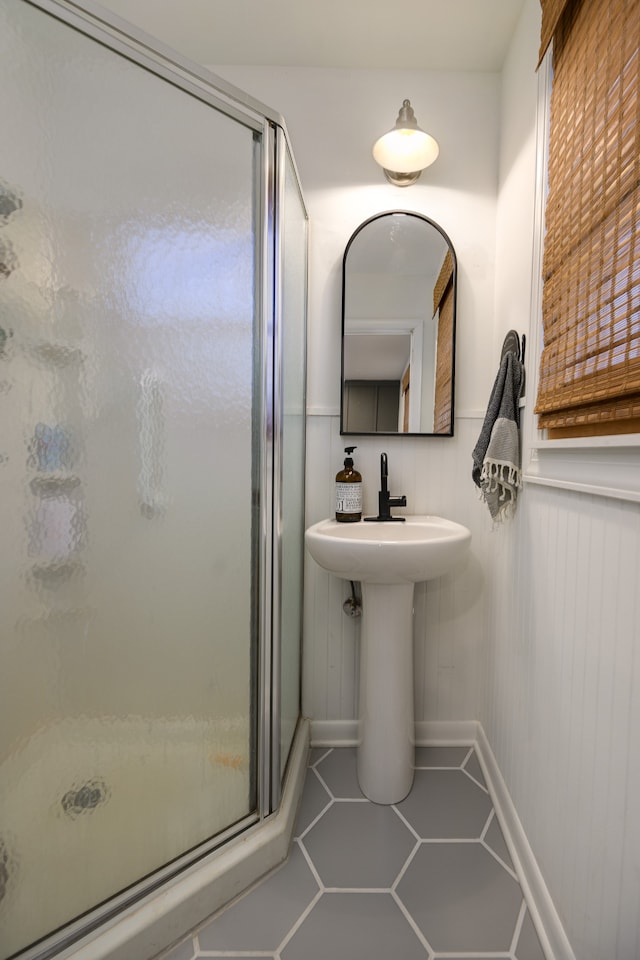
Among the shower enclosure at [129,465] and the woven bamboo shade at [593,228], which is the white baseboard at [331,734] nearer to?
the shower enclosure at [129,465]

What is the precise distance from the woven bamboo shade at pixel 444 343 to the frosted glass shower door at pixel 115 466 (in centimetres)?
73

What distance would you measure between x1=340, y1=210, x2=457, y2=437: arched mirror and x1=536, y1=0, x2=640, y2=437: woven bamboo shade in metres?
0.46

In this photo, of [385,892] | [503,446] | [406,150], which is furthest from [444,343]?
[385,892]

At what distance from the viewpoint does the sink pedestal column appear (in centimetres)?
132

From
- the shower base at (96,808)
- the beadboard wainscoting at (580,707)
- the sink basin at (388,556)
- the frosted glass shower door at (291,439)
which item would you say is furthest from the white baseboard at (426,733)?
the sink basin at (388,556)

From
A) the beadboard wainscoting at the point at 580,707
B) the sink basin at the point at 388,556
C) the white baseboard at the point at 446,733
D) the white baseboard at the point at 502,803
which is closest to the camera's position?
the beadboard wainscoting at the point at 580,707

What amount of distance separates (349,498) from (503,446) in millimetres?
508

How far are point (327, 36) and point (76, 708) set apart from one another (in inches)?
78.1

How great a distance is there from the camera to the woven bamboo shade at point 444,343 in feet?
4.96

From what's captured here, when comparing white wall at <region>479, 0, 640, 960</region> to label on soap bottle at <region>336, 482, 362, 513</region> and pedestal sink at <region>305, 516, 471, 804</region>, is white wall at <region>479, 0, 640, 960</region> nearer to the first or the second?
pedestal sink at <region>305, 516, 471, 804</region>

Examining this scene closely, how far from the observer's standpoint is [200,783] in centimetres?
102

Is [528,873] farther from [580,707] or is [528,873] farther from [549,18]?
[549,18]

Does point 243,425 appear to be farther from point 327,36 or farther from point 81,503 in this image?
point 327,36

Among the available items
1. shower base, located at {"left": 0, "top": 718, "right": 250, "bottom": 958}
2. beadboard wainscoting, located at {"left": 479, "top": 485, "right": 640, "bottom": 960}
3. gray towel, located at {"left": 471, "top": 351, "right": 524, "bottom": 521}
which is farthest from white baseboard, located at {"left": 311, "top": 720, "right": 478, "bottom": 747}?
gray towel, located at {"left": 471, "top": 351, "right": 524, "bottom": 521}
